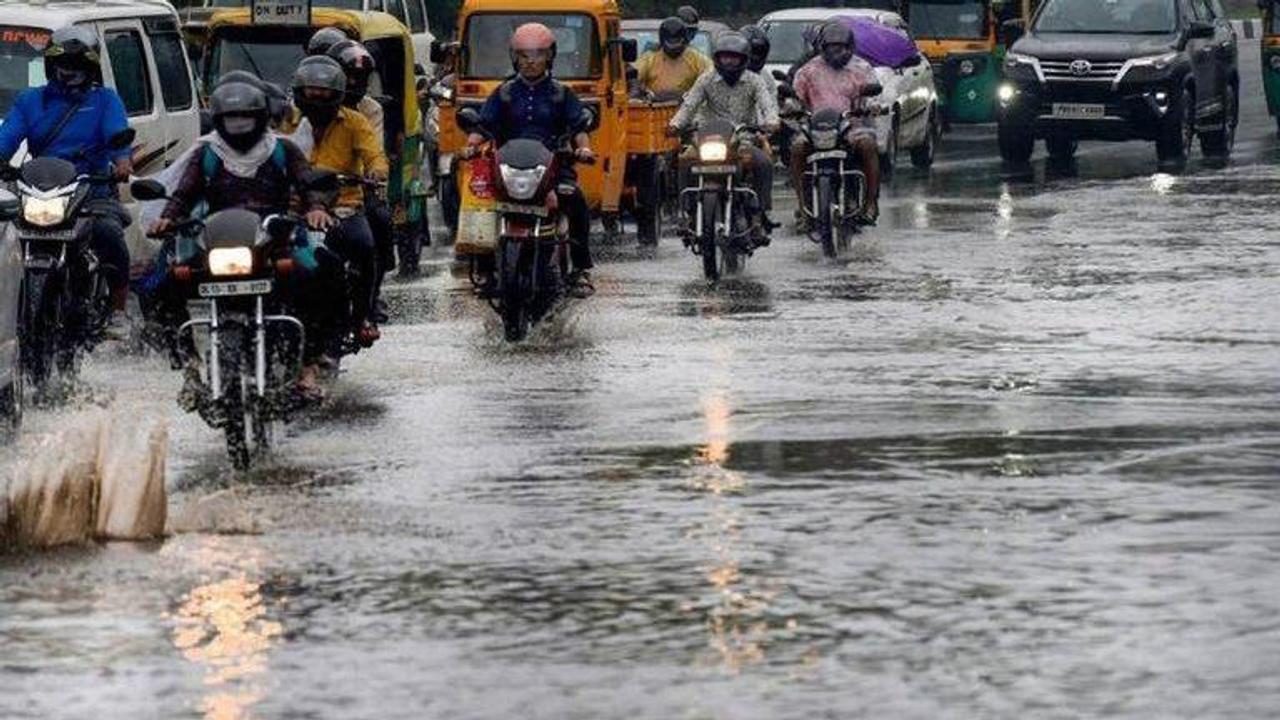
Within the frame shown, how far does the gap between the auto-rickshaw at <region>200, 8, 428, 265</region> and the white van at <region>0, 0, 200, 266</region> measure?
273 cm

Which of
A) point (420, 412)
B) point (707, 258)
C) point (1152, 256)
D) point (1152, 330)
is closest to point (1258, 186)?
point (1152, 256)

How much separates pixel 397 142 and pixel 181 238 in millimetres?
10664

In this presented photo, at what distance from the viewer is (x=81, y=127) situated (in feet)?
58.2

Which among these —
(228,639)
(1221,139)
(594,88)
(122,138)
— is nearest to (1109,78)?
(1221,139)

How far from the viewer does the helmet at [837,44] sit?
25.2 m

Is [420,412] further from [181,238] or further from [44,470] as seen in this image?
[44,470]

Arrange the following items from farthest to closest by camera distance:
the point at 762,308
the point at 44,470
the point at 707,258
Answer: the point at 707,258, the point at 762,308, the point at 44,470

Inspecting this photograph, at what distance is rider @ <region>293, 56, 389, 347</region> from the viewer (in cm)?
1662

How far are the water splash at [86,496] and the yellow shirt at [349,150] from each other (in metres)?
5.03

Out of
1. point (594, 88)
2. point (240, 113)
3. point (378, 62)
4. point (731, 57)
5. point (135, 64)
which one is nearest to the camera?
point (240, 113)

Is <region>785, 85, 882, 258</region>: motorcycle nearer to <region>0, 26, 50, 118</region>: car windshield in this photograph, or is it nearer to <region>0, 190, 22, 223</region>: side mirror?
<region>0, 26, 50, 118</region>: car windshield

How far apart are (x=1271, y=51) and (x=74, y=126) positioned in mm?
25074

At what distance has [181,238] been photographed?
1480cm

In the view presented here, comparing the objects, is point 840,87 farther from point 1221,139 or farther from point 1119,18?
point 1221,139
